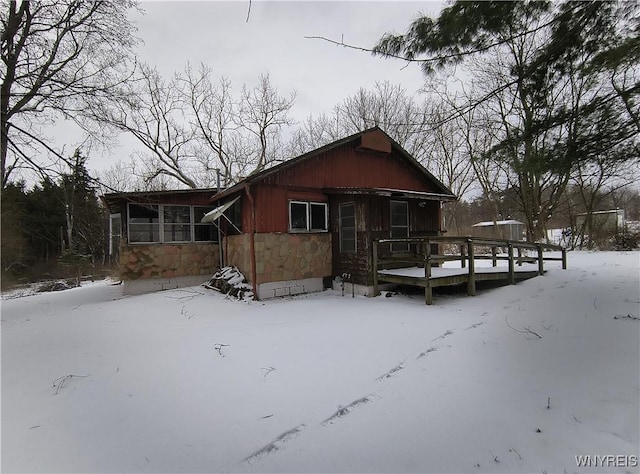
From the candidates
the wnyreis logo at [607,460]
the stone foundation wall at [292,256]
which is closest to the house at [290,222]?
the stone foundation wall at [292,256]

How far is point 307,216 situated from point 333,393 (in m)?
6.31

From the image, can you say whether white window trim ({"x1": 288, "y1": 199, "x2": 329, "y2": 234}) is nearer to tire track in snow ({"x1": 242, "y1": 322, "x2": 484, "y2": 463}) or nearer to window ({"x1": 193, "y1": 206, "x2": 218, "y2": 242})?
window ({"x1": 193, "y1": 206, "x2": 218, "y2": 242})

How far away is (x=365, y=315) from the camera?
20.7 ft

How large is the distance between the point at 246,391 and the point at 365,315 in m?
3.55

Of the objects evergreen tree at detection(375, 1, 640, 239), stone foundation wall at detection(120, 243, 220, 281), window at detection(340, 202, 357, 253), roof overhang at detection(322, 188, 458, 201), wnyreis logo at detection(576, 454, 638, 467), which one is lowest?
wnyreis logo at detection(576, 454, 638, 467)

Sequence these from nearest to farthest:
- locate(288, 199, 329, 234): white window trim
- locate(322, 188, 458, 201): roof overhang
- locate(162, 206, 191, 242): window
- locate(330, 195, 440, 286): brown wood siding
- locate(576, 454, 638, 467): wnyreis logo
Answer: locate(576, 454, 638, 467): wnyreis logo < locate(322, 188, 458, 201): roof overhang < locate(330, 195, 440, 286): brown wood siding < locate(288, 199, 329, 234): white window trim < locate(162, 206, 191, 242): window

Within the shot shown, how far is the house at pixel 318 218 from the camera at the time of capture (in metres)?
8.23

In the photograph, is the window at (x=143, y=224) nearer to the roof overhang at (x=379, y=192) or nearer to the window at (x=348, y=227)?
the roof overhang at (x=379, y=192)

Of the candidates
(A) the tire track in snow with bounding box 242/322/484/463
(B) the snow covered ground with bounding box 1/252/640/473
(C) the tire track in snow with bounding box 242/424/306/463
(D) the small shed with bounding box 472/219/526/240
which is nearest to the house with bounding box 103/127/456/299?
(B) the snow covered ground with bounding box 1/252/640/473

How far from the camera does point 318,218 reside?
927cm

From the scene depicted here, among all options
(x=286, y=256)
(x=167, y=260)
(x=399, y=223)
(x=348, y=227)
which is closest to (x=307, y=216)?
(x=348, y=227)

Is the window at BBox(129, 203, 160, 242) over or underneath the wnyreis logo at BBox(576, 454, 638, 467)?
over

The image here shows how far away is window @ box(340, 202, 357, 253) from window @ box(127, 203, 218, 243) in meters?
5.19

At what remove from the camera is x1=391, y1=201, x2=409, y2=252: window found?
968 cm
